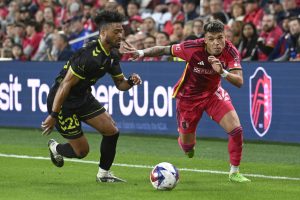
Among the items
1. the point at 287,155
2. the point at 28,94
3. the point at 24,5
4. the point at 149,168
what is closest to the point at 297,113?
the point at 287,155

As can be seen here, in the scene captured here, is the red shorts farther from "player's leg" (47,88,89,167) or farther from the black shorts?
"player's leg" (47,88,89,167)

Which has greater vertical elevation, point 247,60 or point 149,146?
point 247,60

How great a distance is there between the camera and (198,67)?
12109 mm

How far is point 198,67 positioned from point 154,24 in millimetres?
8428

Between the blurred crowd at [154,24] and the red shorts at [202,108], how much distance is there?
488 centimetres

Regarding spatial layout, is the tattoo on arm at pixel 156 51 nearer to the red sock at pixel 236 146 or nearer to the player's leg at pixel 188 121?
the player's leg at pixel 188 121

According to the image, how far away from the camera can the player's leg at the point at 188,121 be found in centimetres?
1248

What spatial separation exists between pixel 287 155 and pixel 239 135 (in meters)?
3.53

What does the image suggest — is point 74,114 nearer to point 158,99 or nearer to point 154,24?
point 158,99

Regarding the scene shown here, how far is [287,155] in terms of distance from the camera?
1486 cm

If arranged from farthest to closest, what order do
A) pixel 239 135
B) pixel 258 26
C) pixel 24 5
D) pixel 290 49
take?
pixel 24 5
pixel 258 26
pixel 290 49
pixel 239 135

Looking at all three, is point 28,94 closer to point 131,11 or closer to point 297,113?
point 131,11

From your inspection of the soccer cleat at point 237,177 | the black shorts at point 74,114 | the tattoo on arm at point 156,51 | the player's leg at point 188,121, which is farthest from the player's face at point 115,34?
the soccer cleat at point 237,177

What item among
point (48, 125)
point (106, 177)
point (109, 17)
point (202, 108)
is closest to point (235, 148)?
point (202, 108)
